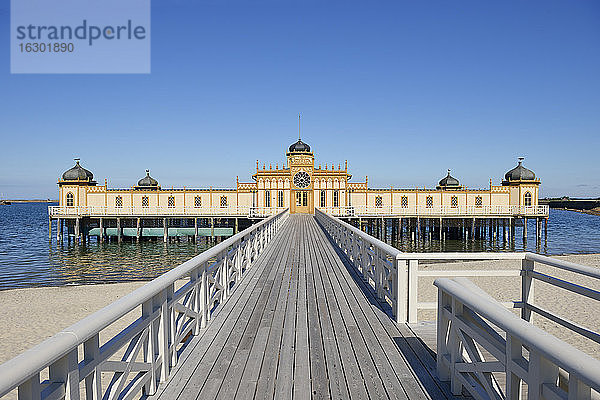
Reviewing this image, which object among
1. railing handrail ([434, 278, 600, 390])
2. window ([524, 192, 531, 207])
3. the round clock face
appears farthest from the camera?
window ([524, 192, 531, 207])

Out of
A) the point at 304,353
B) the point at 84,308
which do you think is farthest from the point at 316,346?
the point at 84,308

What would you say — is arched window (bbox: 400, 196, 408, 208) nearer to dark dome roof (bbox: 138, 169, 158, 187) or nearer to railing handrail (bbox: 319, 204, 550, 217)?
railing handrail (bbox: 319, 204, 550, 217)

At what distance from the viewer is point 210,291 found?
599cm

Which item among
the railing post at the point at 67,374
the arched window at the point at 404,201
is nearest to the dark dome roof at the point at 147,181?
the arched window at the point at 404,201

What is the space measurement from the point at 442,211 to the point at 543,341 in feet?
126

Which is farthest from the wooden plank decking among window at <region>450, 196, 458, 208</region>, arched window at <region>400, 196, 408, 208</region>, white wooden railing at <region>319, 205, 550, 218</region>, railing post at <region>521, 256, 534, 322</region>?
window at <region>450, 196, 458, 208</region>

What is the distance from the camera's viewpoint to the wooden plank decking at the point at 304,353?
3662 mm

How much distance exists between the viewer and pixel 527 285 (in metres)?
5.47

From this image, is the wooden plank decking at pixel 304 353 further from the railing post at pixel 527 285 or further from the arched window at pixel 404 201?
the arched window at pixel 404 201

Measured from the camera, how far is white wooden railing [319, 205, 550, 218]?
37656 mm

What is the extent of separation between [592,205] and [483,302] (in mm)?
125070

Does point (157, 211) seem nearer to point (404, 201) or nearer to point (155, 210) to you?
point (155, 210)

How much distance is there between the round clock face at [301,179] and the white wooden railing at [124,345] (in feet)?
109

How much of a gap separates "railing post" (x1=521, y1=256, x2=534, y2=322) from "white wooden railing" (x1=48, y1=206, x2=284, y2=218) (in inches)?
1256
